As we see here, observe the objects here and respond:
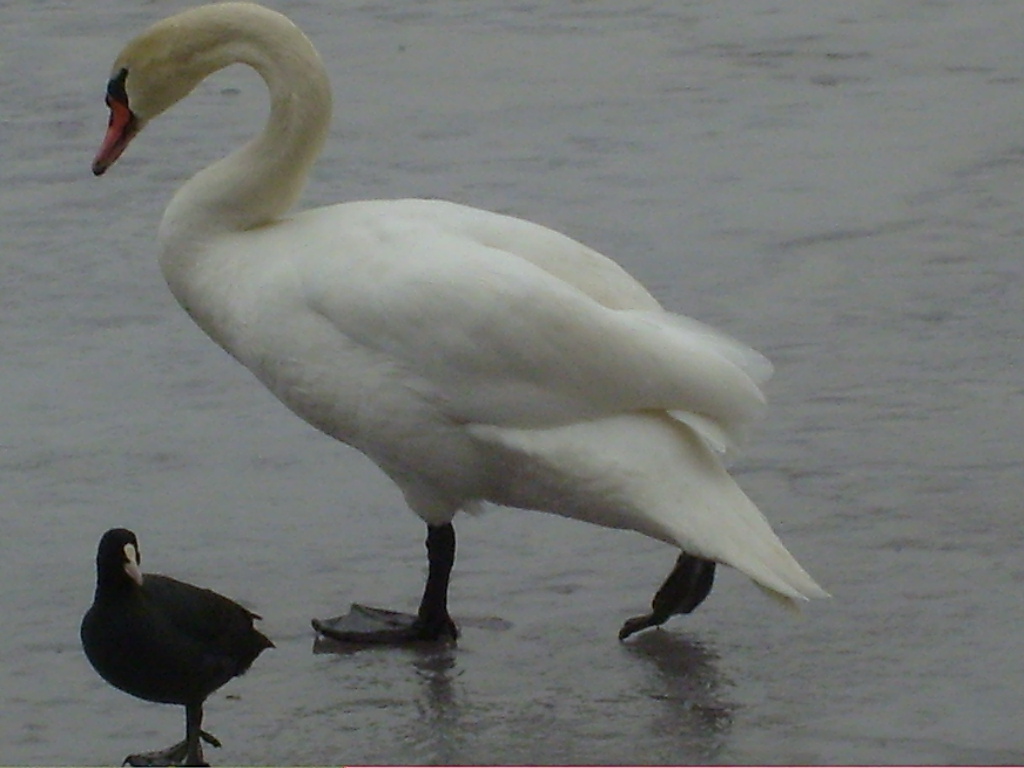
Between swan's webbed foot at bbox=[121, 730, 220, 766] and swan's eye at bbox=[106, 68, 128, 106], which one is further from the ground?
swan's eye at bbox=[106, 68, 128, 106]

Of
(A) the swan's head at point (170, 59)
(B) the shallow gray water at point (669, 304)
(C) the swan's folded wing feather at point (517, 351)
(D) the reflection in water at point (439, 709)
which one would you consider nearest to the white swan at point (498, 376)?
(C) the swan's folded wing feather at point (517, 351)

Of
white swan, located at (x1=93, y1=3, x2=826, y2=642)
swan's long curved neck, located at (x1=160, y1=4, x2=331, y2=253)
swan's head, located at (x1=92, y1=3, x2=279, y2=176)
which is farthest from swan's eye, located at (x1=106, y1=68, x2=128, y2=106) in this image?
white swan, located at (x1=93, y1=3, x2=826, y2=642)

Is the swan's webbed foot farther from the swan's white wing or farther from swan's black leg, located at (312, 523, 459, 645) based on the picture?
the swan's white wing

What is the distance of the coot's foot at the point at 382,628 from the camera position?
5.57m

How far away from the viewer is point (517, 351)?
543 centimetres

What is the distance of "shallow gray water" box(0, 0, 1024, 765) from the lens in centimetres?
514

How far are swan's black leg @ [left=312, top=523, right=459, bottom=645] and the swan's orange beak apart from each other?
140cm

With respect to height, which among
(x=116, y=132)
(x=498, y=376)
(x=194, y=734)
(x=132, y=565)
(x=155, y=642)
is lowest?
(x=194, y=734)

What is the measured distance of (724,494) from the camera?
536cm

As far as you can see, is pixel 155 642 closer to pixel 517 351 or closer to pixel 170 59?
pixel 517 351

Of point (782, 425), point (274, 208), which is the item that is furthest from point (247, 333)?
point (782, 425)

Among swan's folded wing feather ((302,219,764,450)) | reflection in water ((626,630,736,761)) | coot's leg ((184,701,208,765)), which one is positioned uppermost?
swan's folded wing feather ((302,219,764,450))

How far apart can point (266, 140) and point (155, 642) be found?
67.3 inches

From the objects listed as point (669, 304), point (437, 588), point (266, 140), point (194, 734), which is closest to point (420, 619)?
point (437, 588)
